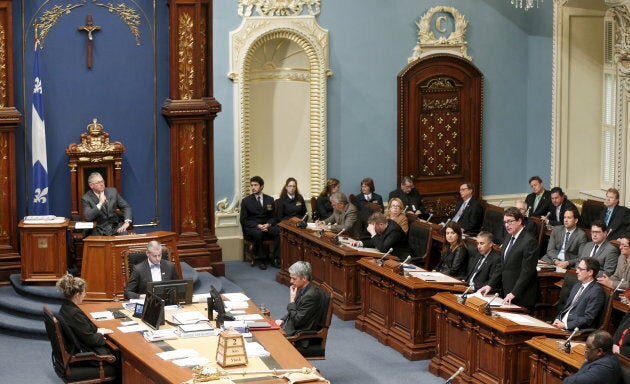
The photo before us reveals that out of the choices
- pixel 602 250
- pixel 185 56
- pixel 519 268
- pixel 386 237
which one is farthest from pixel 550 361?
pixel 185 56

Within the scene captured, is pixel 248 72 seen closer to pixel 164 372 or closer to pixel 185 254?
pixel 185 254

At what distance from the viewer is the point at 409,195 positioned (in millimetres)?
16281

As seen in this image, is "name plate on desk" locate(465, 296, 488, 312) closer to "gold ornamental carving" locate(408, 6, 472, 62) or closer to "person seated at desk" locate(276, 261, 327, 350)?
"person seated at desk" locate(276, 261, 327, 350)

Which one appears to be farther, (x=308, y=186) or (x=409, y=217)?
(x=308, y=186)

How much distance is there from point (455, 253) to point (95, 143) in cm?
453

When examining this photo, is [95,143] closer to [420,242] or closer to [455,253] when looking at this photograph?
[420,242]

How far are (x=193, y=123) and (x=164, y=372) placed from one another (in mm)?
5651

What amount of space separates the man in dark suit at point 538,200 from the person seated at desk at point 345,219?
2.62 metres

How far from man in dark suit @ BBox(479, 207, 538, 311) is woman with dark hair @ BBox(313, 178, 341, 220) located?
4.71m

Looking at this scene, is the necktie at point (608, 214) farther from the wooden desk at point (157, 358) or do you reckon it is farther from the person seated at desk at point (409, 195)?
the wooden desk at point (157, 358)

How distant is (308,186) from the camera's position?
55.1ft

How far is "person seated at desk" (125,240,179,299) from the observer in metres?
11.4

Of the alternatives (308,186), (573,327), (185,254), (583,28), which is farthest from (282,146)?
(573,327)

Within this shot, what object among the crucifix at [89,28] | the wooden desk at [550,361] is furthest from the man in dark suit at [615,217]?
the crucifix at [89,28]
